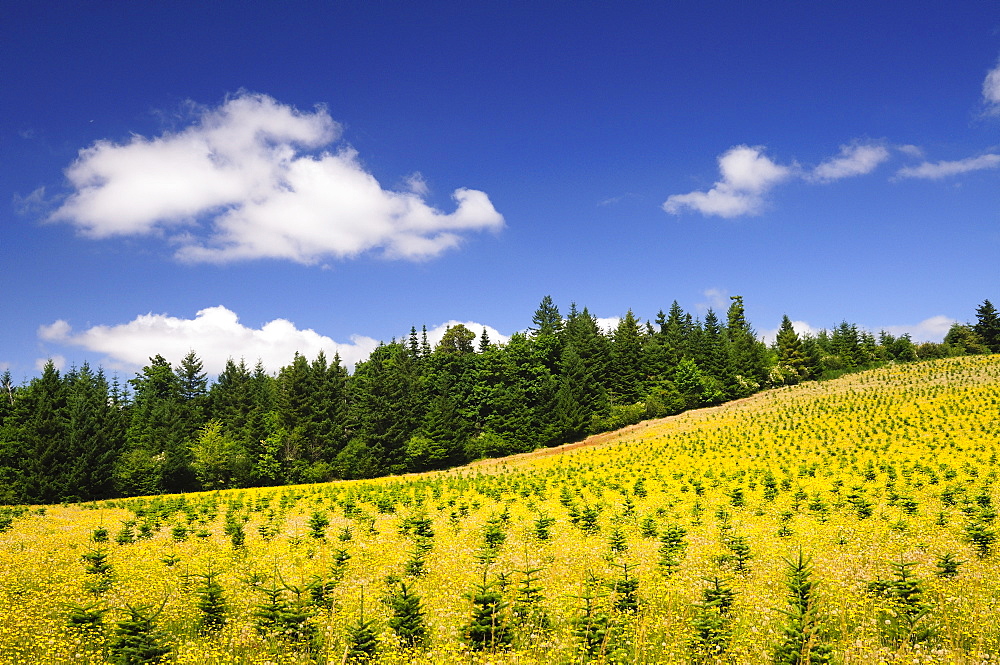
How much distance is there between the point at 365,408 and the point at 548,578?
55.8m

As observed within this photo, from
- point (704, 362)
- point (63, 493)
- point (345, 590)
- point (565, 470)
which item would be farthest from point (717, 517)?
point (704, 362)

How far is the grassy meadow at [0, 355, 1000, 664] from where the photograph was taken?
781cm

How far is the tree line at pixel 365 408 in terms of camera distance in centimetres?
5478

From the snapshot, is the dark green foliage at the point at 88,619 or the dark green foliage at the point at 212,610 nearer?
the dark green foliage at the point at 88,619

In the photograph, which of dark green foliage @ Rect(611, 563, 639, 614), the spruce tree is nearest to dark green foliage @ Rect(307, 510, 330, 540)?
dark green foliage @ Rect(611, 563, 639, 614)

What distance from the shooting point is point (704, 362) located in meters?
82.2

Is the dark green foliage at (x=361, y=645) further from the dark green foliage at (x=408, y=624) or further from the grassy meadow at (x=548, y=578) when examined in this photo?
the dark green foliage at (x=408, y=624)

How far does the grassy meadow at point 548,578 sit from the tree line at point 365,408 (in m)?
30.2

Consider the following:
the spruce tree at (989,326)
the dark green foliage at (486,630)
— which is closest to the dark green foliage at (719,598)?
the dark green foliage at (486,630)

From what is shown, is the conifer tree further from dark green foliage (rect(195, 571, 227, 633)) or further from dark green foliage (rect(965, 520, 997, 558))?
dark green foliage (rect(195, 571, 227, 633))

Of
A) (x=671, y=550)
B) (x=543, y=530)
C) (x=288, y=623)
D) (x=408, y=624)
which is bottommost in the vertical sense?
(x=543, y=530)

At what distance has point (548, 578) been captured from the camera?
11984 mm

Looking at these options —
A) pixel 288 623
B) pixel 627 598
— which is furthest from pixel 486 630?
pixel 288 623

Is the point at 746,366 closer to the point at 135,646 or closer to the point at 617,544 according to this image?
the point at 617,544
